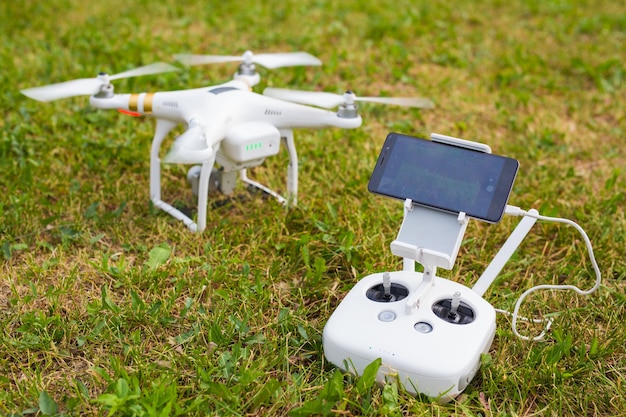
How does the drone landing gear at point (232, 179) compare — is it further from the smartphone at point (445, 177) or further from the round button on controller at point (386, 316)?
the round button on controller at point (386, 316)

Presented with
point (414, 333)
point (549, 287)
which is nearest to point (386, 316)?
point (414, 333)

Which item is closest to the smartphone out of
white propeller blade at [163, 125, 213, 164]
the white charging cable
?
the white charging cable

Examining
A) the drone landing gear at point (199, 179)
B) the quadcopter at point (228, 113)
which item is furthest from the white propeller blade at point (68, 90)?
the drone landing gear at point (199, 179)

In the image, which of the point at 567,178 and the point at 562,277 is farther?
the point at 567,178

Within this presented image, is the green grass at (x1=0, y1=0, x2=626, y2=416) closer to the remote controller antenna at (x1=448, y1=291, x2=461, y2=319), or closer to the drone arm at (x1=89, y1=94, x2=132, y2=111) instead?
the remote controller antenna at (x1=448, y1=291, x2=461, y2=319)

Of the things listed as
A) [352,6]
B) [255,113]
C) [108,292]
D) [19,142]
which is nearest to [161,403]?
[108,292]

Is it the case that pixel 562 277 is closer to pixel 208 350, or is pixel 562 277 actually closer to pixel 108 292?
pixel 208 350

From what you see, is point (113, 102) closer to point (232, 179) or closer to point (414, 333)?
point (232, 179)
